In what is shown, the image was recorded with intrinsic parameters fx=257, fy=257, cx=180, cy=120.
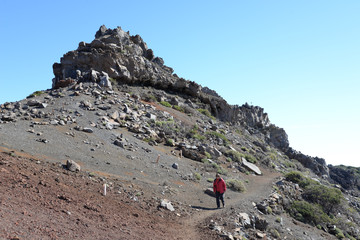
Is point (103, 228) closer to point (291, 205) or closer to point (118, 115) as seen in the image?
point (291, 205)

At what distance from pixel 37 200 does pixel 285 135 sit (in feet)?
183

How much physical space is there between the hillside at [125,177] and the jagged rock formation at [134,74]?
0.27 meters

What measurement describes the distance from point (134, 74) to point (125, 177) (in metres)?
24.7

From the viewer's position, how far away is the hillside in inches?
306

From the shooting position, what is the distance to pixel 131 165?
593 inches

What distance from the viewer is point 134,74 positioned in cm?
3572

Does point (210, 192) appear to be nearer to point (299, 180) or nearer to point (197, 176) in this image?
point (197, 176)

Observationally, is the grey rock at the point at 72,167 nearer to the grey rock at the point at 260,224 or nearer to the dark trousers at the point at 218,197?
the dark trousers at the point at 218,197

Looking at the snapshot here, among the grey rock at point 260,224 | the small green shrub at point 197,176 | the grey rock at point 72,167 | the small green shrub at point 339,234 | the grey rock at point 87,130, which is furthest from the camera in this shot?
the grey rock at point 87,130

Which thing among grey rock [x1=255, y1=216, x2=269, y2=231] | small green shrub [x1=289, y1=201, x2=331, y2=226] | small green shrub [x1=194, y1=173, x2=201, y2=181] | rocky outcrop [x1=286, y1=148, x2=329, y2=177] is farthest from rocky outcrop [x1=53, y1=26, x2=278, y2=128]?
grey rock [x1=255, y1=216, x2=269, y2=231]

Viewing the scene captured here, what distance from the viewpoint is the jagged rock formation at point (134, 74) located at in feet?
105

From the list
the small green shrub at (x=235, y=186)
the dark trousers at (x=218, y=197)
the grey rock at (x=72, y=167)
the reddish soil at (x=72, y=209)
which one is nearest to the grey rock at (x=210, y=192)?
the dark trousers at (x=218, y=197)

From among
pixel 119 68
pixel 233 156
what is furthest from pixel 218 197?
pixel 119 68

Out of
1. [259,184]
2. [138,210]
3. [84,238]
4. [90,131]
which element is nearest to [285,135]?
[259,184]
